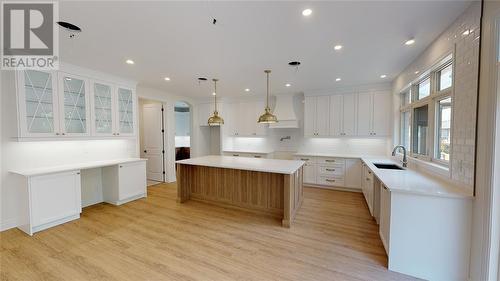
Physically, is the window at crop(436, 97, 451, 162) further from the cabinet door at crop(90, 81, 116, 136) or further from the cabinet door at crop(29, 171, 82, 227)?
the cabinet door at crop(90, 81, 116, 136)

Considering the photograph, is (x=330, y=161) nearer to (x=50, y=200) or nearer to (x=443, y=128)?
(x=443, y=128)

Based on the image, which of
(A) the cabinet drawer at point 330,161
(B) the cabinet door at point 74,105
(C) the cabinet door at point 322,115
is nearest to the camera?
(B) the cabinet door at point 74,105

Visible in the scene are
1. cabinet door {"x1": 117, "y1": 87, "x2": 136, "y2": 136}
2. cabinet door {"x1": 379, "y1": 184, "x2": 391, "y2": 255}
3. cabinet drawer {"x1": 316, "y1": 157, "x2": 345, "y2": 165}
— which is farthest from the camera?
cabinet drawer {"x1": 316, "y1": 157, "x2": 345, "y2": 165}

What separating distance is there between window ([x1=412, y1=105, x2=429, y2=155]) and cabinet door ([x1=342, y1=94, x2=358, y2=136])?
4.96 ft

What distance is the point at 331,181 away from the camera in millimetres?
5039

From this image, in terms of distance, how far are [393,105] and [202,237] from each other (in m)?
4.76

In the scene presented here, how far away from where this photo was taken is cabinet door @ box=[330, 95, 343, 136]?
508cm

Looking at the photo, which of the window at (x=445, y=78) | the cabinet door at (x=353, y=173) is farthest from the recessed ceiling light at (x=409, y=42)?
the cabinet door at (x=353, y=173)

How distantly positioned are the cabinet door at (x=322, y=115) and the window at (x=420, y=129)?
1.96m

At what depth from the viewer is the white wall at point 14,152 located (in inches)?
115

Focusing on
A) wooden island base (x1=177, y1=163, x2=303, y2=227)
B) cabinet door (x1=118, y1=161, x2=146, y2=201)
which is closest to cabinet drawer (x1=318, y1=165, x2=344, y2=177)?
wooden island base (x1=177, y1=163, x2=303, y2=227)

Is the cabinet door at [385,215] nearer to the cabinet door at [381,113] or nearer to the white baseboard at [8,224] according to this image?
the cabinet door at [381,113]

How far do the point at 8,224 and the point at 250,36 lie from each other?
4.55 meters

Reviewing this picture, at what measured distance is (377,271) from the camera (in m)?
2.08
